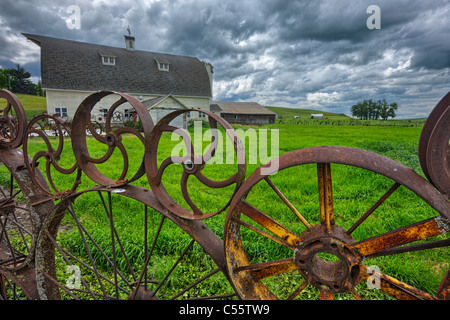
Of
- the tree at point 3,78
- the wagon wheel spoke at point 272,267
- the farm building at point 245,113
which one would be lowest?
the wagon wheel spoke at point 272,267

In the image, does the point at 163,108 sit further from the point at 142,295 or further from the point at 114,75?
the point at 142,295

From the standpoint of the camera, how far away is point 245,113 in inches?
1422

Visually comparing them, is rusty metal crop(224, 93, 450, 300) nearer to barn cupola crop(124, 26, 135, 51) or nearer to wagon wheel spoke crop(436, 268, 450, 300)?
wagon wheel spoke crop(436, 268, 450, 300)

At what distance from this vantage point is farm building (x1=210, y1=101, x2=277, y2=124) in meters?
35.0

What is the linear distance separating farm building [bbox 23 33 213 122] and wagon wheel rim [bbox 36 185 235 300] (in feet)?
54.0

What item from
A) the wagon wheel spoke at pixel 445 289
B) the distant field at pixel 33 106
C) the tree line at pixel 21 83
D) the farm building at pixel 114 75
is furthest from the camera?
the tree line at pixel 21 83


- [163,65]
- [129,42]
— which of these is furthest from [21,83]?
[163,65]

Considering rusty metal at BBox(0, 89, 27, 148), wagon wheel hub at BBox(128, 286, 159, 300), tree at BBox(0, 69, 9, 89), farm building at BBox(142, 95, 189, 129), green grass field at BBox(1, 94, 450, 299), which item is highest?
tree at BBox(0, 69, 9, 89)

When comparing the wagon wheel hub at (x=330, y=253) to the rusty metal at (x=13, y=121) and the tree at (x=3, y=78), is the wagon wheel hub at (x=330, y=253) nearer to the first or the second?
the rusty metal at (x=13, y=121)

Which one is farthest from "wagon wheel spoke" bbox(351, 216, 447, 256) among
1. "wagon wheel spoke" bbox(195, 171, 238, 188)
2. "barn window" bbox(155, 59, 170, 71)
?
"barn window" bbox(155, 59, 170, 71)

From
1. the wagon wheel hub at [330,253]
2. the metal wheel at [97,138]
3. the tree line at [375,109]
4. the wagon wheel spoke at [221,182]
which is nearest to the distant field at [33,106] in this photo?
the metal wheel at [97,138]

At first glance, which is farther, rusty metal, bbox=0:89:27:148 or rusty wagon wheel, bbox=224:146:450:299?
rusty metal, bbox=0:89:27:148

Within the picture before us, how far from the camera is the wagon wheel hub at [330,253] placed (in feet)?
2.93
